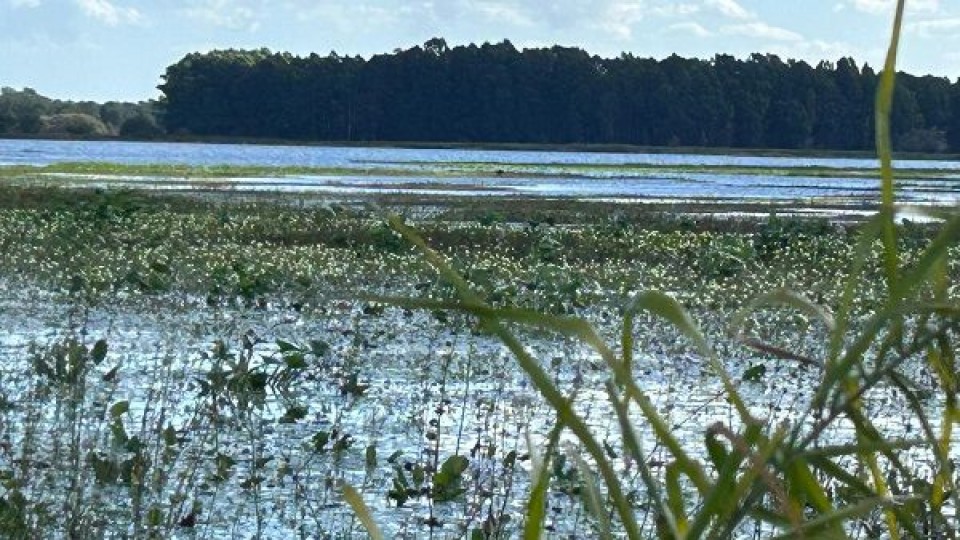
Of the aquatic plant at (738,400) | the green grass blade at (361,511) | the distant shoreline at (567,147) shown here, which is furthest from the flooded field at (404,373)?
the distant shoreline at (567,147)

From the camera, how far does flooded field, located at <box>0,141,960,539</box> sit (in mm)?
2730

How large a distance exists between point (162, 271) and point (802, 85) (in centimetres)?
10284

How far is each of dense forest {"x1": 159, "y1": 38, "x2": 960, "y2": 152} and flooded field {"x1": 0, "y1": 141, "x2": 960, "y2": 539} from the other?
88.7 metres

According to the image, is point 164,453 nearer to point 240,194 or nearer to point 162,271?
point 162,271

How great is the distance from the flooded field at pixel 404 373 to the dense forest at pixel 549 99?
3492 inches

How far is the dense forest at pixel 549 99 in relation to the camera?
115 metres

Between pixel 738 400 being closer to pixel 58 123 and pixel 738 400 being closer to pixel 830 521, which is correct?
pixel 830 521

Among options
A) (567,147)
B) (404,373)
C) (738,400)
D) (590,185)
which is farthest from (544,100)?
(738,400)

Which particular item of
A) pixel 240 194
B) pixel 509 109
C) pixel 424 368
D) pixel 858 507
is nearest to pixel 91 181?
pixel 240 194

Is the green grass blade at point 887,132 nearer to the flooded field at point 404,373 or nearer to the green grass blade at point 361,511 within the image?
the flooded field at point 404,373

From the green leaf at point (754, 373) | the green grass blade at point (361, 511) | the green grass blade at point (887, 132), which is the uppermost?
the green grass blade at point (887, 132)

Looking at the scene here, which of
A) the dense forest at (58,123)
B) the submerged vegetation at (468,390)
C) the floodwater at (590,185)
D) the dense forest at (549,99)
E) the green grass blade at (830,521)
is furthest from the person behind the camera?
the dense forest at (58,123)

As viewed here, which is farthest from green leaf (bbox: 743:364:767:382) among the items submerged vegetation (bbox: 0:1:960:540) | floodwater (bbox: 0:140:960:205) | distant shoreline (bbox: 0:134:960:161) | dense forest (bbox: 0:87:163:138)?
dense forest (bbox: 0:87:163:138)

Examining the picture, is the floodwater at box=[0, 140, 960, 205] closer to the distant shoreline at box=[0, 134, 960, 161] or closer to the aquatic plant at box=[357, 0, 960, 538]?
the aquatic plant at box=[357, 0, 960, 538]
